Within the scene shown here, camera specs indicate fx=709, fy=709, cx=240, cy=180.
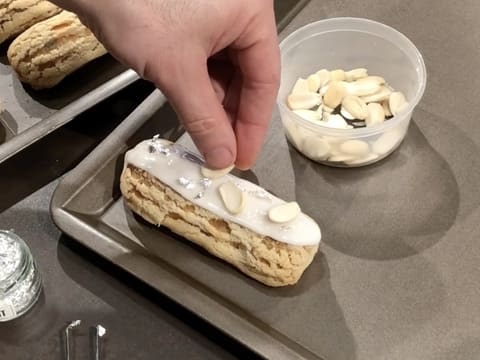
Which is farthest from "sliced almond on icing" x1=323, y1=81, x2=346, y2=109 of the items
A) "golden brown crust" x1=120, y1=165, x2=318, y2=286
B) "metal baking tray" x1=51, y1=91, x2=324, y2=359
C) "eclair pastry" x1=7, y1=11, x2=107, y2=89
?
"eclair pastry" x1=7, y1=11, x2=107, y2=89

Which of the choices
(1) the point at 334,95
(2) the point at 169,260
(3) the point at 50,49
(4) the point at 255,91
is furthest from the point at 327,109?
(3) the point at 50,49

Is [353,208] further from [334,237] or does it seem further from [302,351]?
[302,351]

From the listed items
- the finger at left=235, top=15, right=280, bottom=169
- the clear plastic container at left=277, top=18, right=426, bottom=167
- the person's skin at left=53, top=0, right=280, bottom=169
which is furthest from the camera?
the clear plastic container at left=277, top=18, right=426, bottom=167

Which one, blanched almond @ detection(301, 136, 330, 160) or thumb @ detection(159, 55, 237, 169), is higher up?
thumb @ detection(159, 55, 237, 169)

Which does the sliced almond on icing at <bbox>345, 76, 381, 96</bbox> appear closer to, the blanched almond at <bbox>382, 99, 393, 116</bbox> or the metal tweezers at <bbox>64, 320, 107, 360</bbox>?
the blanched almond at <bbox>382, 99, 393, 116</bbox>

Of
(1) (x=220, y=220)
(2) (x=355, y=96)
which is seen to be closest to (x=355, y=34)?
(2) (x=355, y=96)

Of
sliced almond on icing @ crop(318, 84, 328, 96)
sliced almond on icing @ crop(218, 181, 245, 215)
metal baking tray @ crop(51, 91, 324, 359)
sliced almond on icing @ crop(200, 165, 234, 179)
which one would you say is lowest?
metal baking tray @ crop(51, 91, 324, 359)

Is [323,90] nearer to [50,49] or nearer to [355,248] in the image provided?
[355,248]

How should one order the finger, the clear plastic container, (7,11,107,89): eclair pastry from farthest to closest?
(7,11,107,89): eclair pastry, the clear plastic container, the finger

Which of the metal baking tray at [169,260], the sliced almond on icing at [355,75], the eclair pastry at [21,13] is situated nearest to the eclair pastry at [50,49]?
the eclair pastry at [21,13]
